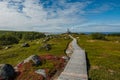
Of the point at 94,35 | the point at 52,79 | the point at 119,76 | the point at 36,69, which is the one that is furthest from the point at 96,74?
the point at 94,35

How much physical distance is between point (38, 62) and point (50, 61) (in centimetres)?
284

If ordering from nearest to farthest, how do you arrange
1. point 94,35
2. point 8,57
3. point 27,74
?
point 27,74 < point 8,57 < point 94,35

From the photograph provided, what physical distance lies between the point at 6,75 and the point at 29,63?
6068 mm

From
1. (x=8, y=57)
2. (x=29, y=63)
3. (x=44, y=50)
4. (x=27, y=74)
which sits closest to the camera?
(x=27, y=74)

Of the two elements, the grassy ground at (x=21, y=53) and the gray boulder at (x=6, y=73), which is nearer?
the gray boulder at (x=6, y=73)

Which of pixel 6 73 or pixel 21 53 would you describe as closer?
pixel 6 73

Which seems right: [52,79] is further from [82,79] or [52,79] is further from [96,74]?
[96,74]

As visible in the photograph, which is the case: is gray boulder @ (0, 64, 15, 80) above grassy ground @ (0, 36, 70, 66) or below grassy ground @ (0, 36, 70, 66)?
above

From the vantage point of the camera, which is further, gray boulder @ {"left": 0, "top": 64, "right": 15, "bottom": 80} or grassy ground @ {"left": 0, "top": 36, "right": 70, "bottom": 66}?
grassy ground @ {"left": 0, "top": 36, "right": 70, "bottom": 66}

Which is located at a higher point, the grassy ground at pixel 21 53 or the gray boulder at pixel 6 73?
the gray boulder at pixel 6 73

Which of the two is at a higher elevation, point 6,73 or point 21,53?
point 6,73

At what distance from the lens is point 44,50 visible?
5869 cm

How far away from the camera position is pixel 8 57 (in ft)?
178

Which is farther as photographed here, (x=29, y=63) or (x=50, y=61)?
(x=50, y=61)
